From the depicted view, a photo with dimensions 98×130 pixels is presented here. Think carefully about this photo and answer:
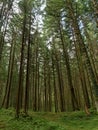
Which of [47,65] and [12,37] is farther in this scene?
[47,65]

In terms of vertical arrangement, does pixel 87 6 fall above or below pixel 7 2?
below

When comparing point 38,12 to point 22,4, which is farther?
point 38,12

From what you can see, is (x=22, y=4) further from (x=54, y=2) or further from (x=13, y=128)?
(x=13, y=128)

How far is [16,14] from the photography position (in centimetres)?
1662

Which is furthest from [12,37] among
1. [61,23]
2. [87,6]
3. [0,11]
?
[87,6]

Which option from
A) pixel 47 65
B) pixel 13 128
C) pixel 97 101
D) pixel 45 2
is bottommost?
pixel 13 128

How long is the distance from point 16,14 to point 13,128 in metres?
10.6

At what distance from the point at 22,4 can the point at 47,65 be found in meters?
14.4

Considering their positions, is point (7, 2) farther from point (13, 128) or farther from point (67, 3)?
point (13, 128)

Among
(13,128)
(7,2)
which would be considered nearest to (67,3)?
(7,2)

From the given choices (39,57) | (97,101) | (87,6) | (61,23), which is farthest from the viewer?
(39,57)

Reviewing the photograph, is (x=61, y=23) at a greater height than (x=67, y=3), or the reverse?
(x=61, y=23)

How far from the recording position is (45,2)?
16953 millimetres

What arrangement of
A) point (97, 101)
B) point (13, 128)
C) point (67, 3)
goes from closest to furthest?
1. point (13, 128)
2. point (97, 101)
3. point (67, 3)
